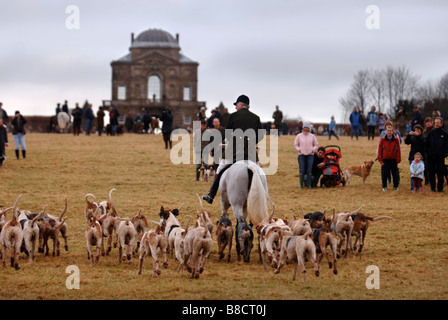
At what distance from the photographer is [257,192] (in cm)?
1368

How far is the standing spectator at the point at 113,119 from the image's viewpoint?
45594mm

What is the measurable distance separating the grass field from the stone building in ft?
199

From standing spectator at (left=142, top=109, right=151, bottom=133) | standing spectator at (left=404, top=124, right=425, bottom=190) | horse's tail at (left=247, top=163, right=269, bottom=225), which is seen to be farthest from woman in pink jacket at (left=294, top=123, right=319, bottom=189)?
standing spectator at (left=142, top=109, right=151, bottom=133)

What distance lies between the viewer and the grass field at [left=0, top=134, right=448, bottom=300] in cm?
1088

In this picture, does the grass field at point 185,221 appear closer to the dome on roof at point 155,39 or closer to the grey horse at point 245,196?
the grey horse at point 245,196

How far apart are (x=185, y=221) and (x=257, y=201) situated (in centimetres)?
471

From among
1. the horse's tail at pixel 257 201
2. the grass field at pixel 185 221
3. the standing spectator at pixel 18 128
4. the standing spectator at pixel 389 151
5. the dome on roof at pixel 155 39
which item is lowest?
the grass field at pixel 185 221

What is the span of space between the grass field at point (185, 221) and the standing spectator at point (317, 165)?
0.78 m

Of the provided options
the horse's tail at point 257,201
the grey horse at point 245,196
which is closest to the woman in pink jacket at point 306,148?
the grey horse at point 245,196

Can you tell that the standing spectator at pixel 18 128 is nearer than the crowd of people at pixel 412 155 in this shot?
No

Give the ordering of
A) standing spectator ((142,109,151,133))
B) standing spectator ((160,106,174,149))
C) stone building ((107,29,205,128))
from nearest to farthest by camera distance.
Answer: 1. standing spectator ((160,106,174,149))
2. standing spectator ((142,109,151,133))
3. stone building ((107,29,205,128))

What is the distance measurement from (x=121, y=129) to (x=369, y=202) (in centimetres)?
3047

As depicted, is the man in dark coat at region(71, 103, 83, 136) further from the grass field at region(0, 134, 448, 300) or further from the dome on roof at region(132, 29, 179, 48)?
the dome on roof at region(132, 29, 179, 48)

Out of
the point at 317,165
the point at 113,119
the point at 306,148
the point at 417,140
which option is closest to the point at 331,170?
the point at 317,165
